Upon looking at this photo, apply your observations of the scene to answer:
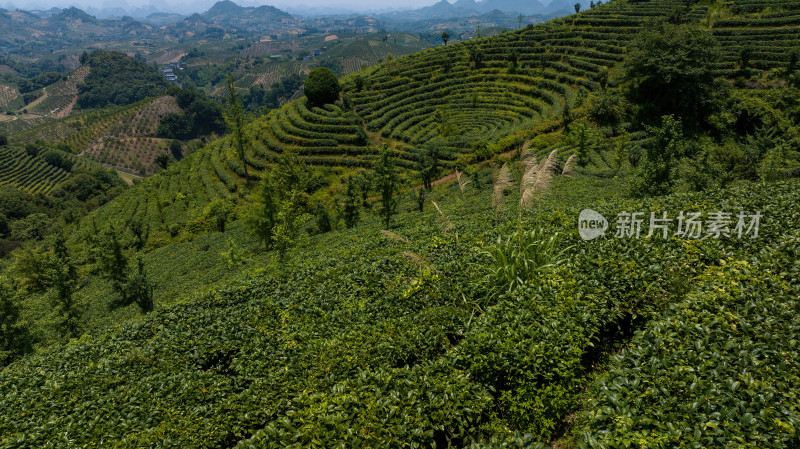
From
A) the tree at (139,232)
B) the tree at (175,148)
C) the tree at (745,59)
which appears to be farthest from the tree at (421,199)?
the tree at (175,148)

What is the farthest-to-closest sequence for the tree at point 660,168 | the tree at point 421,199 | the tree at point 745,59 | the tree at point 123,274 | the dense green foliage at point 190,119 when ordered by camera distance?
the dense green foliage at point 190,119
the tree at point 745,59
the tree at point 421,199
the tree at point 123,274
the tree at point 660,168

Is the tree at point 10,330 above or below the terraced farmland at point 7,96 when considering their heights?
below

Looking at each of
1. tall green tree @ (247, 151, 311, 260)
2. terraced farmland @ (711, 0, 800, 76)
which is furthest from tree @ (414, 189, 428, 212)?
terraced farmland @ (711, 0, 800, 76)

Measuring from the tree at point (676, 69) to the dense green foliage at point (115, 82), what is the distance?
215388mm

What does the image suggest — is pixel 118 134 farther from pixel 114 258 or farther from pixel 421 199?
pixel 421 199

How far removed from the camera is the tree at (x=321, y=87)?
51062 mm

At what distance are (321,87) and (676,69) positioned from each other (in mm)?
41086

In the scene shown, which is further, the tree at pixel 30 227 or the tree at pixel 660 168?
the tree at pixel 30 227

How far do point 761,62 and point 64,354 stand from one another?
56027mm

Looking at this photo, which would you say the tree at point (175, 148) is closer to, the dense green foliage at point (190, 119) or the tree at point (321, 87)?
the dense green foliage at point (190, 119)

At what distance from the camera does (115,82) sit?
18350 cm

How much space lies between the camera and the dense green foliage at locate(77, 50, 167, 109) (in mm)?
175125

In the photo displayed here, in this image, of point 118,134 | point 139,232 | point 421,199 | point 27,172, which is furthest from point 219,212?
point 118,134

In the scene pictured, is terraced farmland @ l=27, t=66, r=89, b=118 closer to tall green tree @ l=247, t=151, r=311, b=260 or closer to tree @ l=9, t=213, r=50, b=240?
tree @ l=9, t=213, r=50, b=240
